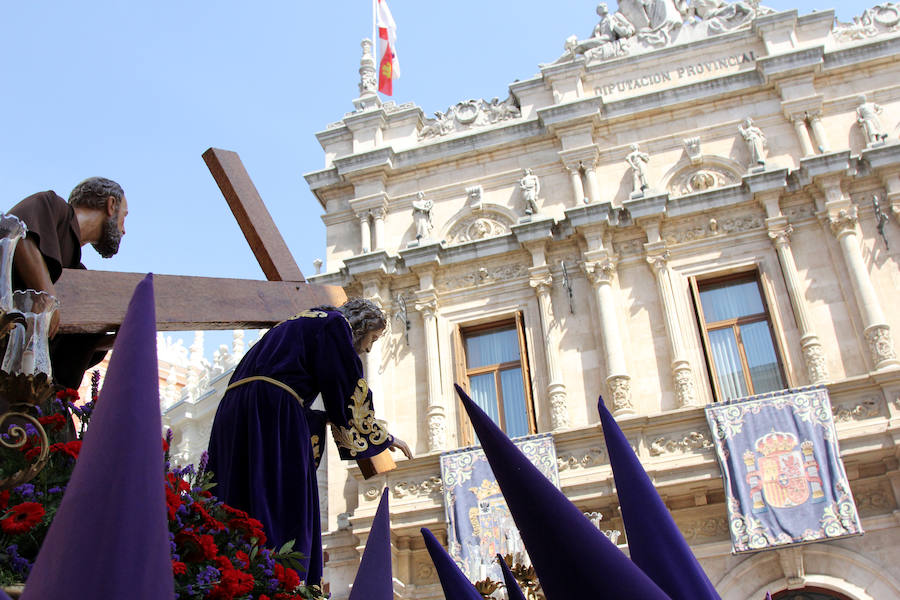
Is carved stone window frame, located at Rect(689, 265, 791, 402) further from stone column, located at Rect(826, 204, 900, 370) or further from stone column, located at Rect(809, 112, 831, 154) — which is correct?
stone column, located at Rect(809, 112, 831, 154)

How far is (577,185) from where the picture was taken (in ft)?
44.2

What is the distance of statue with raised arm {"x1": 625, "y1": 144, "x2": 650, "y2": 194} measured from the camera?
42.8ft

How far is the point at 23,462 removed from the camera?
1992 mm

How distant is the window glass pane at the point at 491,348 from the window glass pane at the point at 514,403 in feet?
0.85

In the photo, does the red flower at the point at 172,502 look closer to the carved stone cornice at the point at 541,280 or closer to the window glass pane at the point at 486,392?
the window glass pane at the point at 486,392

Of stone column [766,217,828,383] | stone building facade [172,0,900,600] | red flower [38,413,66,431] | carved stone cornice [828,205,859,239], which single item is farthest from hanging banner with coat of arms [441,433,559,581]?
red flower [38,413,66,431]

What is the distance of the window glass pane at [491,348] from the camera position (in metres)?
13.0

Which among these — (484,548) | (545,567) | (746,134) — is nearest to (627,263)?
(746,134)

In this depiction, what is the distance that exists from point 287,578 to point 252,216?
2184mm

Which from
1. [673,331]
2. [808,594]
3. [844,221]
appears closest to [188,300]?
[808,594]

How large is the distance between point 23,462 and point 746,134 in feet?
41.2

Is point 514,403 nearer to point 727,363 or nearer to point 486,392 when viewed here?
point 486,392

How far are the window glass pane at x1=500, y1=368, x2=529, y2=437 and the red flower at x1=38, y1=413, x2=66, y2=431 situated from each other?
10.1 m

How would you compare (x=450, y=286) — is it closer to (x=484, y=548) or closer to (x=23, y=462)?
(x=484, y=548)
